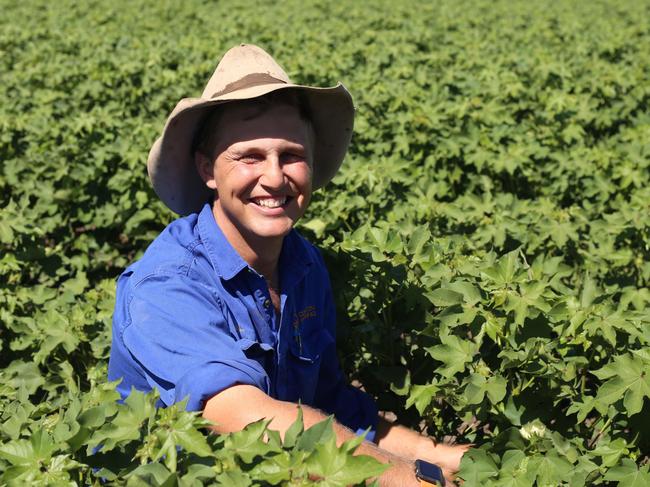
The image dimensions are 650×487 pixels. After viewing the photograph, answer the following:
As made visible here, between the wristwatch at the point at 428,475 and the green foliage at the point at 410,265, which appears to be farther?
the wristwatch at the point at 428,475

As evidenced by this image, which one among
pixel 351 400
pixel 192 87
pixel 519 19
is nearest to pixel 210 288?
pixel 351 400

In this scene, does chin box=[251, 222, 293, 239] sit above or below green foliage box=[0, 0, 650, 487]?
above

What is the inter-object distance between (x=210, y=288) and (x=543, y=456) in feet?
3.20

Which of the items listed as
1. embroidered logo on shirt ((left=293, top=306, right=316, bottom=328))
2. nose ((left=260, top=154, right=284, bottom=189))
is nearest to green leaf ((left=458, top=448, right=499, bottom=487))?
embroidered logo on shirt ((left=293, top=306, right=316, bottom=328))

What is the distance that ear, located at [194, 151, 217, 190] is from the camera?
248 centimetres

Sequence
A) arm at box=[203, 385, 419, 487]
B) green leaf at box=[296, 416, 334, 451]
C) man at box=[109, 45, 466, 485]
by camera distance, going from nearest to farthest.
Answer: green leaf at box=[296, 416, 334, 451]
arm at box=[203, 385, 419, 487]
man at box=[109, 45, 466, 485]

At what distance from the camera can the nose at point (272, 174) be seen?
235cm

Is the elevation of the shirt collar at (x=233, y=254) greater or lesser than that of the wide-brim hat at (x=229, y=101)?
lesser

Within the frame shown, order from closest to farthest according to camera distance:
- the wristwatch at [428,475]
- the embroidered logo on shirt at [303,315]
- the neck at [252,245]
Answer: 1. the wristwatch at [428,475]
2. the neck at [252,245]
3. the embroidered logo on shirt at [303,315]

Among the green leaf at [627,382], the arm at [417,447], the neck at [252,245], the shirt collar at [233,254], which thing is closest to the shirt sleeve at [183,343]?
the shirt collar at [233,254]

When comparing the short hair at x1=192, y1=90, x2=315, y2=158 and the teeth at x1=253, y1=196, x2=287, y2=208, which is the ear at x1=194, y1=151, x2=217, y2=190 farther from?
the teeth at x1=253, y1=196, x2=287, y2=208

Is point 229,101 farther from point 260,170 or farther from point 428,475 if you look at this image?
point 428,475

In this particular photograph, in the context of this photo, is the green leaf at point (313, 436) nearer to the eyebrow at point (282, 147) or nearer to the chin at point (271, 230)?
the chin at point (271, 230)

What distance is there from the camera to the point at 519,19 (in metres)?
13.4
